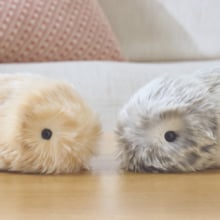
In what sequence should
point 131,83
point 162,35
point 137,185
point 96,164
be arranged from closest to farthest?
point 137,185 → point 96,164 → point 131,83 → point 162,35

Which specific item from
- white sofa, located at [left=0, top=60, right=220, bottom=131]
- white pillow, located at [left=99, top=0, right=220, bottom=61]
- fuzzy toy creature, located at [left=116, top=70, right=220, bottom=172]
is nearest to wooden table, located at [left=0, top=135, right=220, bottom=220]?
fuzzy toy creature, located at [left=116, top=70, right=220, bottom=172]

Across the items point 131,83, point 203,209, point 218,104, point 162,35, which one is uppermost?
point 162,35

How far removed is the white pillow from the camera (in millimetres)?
2080

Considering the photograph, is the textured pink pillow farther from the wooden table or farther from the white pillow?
the wooden table

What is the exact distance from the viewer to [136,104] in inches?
25.5

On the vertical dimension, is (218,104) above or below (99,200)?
above

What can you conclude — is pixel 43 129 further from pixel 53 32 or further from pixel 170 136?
pixel 53 32

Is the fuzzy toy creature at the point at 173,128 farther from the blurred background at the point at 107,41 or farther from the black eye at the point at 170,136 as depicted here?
the blurred background at the point at 107,41

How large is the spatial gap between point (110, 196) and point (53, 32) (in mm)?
1182

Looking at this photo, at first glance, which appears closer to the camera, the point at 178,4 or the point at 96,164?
the point at 96,164

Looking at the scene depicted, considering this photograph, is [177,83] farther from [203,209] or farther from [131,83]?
[131,83]

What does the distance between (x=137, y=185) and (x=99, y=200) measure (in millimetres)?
80

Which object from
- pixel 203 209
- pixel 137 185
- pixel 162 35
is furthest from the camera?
pixel 162 35

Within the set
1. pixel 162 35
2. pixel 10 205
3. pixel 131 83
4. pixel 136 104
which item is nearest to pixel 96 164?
pixel 136 104
